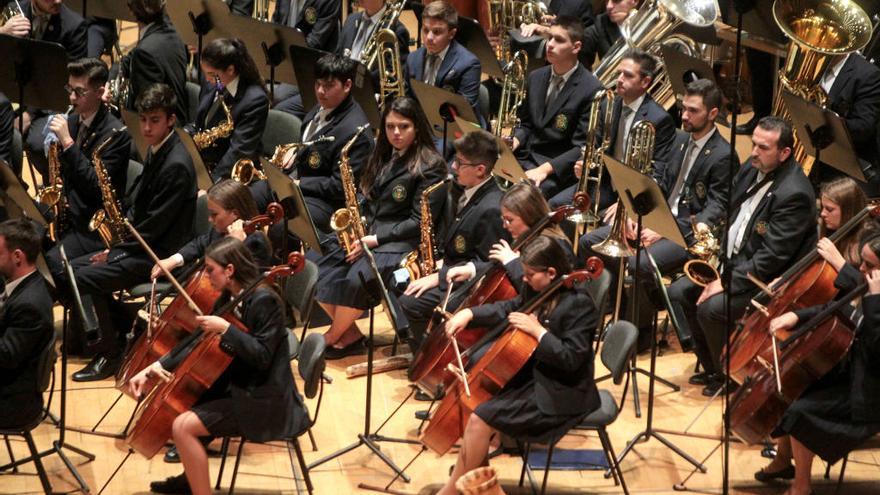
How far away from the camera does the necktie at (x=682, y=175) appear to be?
7.40 m

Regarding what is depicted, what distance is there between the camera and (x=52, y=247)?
759 cm

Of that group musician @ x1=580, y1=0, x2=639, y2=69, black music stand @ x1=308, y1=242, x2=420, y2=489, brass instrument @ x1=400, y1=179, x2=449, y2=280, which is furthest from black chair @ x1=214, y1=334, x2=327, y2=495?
musician @ x1=580, y1=0, x2=639, y2=69

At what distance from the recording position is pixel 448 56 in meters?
8.84

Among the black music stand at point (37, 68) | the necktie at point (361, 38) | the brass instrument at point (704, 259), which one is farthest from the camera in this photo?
the necktie at point (361, 38)

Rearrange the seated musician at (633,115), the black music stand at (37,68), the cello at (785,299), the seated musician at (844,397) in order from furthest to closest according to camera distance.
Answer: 1. the seated musician at (633,115)
2. the black music stand at (37,68)
3. the cello at (785,299)
4. the seated musician at (844,397)

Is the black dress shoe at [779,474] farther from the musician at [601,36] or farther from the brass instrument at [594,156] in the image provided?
the musician at [601,36]

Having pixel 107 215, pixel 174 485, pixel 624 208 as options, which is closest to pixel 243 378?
pixel 174 485

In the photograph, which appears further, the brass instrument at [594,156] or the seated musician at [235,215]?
the brass instrument at [594,156]

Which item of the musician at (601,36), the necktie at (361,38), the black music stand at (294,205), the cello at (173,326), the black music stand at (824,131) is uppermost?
the black music stand at (824,131)

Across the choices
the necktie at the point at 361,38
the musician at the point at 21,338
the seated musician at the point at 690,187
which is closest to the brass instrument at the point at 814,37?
the seated musician at the point at 690,187

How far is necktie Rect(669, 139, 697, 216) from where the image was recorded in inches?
291

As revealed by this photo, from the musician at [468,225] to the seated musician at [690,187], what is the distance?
80 cm

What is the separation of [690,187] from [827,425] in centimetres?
207

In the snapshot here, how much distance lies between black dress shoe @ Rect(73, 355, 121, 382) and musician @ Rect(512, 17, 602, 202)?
271cm
